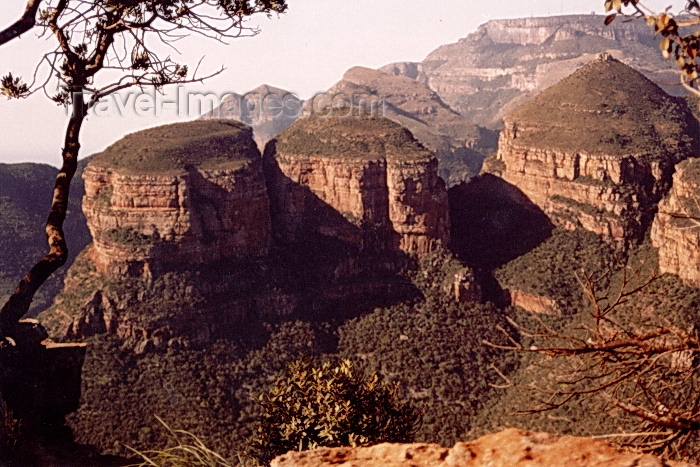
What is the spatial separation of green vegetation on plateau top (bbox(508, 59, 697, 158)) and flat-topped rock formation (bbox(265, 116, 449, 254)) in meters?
12.1

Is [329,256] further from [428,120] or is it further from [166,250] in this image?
[428,120]

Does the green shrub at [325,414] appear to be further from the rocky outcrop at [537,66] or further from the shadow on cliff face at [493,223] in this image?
the rocky outcrop at [537,66]

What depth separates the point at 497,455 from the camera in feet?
20.5

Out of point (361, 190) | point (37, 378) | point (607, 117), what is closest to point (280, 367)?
point (361, 190)

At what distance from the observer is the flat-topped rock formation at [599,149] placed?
5316 cm

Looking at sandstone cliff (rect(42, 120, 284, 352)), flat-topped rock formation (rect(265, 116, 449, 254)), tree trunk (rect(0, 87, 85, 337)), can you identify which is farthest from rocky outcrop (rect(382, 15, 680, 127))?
tree trunk (rect(0, 87, 85, 337))

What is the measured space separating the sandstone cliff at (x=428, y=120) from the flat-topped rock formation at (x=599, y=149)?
4250 cm

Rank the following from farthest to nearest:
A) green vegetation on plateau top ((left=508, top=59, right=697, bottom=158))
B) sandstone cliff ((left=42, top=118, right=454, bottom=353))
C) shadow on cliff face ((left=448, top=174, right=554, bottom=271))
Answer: shadow on cliff face ((left=448, top=174, right=554, bottom=271)), green vegetation on plateau top ((left=508, top=59, right=697, bottom=158)), sandstone cliff ((left=42, top=118, right=454, bottom=353))

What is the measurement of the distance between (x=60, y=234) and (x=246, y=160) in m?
41.7

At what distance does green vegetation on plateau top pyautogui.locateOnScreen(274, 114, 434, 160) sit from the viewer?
5516 cm

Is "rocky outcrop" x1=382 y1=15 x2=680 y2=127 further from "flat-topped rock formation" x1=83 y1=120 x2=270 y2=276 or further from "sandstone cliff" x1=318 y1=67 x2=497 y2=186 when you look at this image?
"flat-topped rock formation" x1=83 y1=120 x2=270 y2=276

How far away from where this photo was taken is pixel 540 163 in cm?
5750

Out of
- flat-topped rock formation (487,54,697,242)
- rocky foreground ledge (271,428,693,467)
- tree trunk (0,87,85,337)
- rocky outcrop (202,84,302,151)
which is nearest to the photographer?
rocky foreground ledge (271,428,693,467)

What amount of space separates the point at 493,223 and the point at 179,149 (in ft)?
92.3
